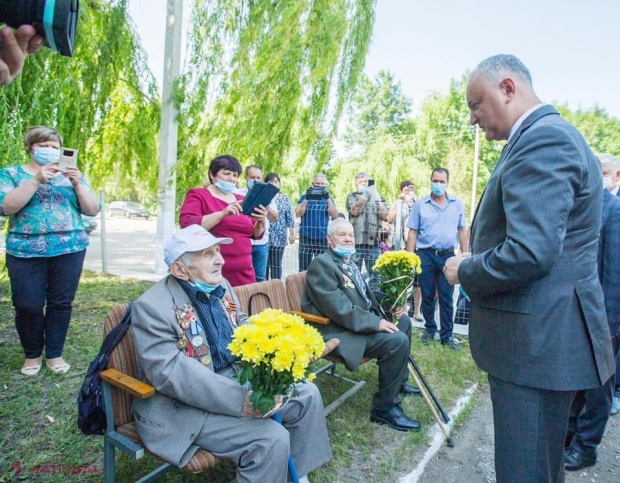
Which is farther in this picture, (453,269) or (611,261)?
(611,261)

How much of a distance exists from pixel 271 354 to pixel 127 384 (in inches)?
29.2

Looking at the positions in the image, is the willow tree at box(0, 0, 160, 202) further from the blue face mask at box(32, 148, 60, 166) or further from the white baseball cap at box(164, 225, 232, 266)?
the white baseball cap at box(164, 225, 232, 266)

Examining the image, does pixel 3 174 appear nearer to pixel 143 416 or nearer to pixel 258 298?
pixel 258 298

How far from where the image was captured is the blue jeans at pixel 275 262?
652 cm

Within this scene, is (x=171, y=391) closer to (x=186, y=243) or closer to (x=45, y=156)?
(x=186, y=243)

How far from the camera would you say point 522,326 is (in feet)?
5.31

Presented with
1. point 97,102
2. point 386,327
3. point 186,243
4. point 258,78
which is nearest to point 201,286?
point 186,243

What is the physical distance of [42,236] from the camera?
3402mm

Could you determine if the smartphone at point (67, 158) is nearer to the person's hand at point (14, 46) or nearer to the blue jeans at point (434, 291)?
the person's hand at point (14, 46)

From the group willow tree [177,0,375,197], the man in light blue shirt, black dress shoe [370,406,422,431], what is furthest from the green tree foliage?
black dress shoe [370,406,422,431]

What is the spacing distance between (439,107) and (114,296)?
1515 inches

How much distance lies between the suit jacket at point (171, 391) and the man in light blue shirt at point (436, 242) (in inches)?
139

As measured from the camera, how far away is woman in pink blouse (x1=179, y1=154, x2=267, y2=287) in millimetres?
3602

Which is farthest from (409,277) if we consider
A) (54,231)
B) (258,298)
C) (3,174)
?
(3,174)
